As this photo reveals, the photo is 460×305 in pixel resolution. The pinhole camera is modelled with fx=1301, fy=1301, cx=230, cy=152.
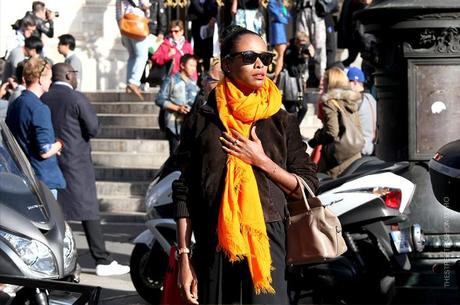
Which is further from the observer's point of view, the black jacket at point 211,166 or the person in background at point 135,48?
the person in background at point 135,48

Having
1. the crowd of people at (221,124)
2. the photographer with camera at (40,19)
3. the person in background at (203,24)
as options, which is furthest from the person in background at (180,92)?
the photographer with camera at (40,19)

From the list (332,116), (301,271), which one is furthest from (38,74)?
(301,271)

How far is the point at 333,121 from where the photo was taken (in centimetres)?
1008

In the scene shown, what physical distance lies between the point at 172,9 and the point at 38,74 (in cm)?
1304

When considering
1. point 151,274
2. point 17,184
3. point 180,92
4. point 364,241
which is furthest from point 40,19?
point 17,184

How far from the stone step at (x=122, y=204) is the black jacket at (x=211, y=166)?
28.2ft

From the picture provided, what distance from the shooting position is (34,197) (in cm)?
697

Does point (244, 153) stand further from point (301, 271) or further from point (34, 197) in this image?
point (301, 271)

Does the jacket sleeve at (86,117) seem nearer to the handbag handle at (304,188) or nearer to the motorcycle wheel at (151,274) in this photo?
the motorcycle wheel at (151,274)

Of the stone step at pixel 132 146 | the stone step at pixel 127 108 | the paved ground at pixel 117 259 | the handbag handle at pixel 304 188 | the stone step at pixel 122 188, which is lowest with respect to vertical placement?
the paved ground at pixel 117 259

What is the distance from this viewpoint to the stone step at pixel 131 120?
16406mm

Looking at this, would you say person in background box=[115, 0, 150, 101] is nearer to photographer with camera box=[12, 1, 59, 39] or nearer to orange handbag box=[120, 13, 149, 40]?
orange handbag box=[120, 13, 149, 40]

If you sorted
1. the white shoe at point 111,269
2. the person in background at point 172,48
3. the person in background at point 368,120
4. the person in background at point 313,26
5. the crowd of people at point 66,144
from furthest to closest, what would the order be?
the person in background at point 313,26 < the person in background at point 172,48 < the person in background at point 368,120 < the white shoe at point 111,269 < the crowd of people at point 66,144

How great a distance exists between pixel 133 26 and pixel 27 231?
36.6ft
